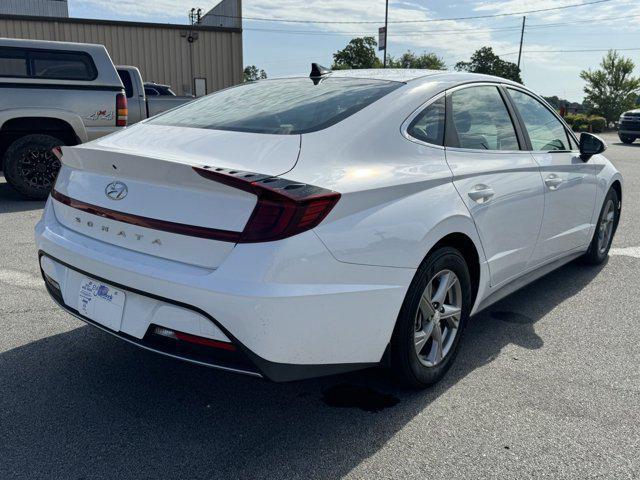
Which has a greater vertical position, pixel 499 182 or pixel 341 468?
pixel 499 182

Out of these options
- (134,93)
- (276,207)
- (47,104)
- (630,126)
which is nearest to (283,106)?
(276,207)

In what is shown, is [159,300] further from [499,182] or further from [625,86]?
[625,86]

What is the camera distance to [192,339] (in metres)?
2.32

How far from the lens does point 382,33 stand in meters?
33.7

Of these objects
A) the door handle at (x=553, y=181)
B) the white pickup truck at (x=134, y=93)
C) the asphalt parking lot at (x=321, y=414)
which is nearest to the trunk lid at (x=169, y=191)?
the asphalt parking lot at (x=321, y=414)

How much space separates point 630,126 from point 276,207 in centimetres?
2395

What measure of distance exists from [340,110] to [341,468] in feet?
5.26

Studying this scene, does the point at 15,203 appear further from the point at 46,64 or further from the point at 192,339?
the point at 192,339

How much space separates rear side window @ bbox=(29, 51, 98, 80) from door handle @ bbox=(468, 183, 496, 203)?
6713 millimetres

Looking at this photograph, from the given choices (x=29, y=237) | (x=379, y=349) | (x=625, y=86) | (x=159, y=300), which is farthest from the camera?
(x=625, y=86)

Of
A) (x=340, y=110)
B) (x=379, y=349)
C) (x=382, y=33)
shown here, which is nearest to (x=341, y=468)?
(x=379, y=349)

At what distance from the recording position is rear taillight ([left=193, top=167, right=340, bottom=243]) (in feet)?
7.19

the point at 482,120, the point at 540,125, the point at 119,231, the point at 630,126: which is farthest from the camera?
the point at 630,126

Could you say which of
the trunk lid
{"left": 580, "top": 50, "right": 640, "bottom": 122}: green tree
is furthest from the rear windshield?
{"left": 580, "top": 50, "right": 640, "bottom": 122}: green tree
